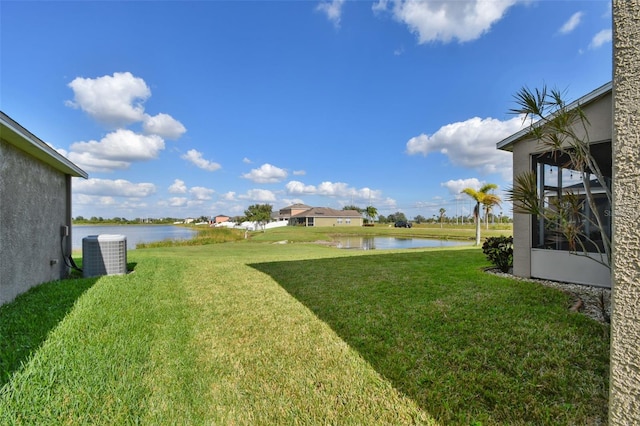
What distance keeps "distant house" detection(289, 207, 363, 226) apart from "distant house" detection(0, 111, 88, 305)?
48.5m

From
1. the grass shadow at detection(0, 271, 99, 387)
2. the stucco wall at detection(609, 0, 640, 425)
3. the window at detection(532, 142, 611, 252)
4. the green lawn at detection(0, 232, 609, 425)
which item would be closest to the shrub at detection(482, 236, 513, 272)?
the window at detection(532, 142, 611, 252)

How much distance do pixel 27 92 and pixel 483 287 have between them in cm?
1196

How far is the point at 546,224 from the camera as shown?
600cm

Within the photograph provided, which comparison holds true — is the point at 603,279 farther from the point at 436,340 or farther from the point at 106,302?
the point at 106,302

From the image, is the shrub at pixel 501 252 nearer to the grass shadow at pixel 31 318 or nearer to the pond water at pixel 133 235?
the grass shadow at pixel 31 318

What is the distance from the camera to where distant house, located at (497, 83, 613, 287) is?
210 inches

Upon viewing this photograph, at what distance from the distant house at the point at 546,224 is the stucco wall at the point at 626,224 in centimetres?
484

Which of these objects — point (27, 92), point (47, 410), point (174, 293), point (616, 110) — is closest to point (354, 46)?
→ point (27, 92)

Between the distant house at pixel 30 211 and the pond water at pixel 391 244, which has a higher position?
the distant house at pixel 30 211

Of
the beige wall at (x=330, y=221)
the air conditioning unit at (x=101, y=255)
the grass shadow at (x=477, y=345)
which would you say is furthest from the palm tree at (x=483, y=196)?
the beige wall at (x=330, y=221)

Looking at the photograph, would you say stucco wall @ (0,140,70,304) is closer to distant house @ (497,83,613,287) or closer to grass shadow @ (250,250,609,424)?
grass shadow @ (250,250,609,424)

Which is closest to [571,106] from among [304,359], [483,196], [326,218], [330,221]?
[304,359]

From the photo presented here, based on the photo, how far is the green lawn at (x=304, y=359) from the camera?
2.08 meters

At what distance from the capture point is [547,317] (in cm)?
379
